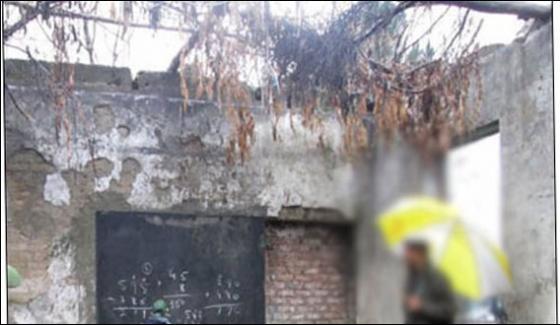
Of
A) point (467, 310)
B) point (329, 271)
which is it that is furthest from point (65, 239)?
point (467, 310)

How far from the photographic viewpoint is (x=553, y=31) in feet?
7.11

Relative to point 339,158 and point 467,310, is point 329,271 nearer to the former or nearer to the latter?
point 339,158

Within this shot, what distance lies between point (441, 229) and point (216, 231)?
182 centimetres

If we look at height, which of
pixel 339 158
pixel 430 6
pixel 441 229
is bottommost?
pixel 441 229

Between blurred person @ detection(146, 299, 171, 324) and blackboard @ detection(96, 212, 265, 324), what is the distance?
2 cm

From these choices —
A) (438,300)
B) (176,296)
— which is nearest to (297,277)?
(176,296)

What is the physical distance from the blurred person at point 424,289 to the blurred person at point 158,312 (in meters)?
1.86

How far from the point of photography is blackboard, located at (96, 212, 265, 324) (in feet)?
7.91

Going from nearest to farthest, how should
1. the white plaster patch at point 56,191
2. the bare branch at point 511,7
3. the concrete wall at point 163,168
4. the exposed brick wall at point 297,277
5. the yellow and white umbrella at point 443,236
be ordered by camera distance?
the yellow and white umbrella at point 443,236
the bare branch at point 511,7
the concrete wall at point 163,168
the white plaster patch at point 56,191
the exposed brick wall at point 297,277

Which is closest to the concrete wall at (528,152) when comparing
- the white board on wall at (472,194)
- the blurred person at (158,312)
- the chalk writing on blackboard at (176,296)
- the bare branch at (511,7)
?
the bare branch at (511,7)

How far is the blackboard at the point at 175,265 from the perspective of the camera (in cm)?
241

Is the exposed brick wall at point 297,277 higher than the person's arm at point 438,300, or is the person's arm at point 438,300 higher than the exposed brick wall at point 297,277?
the person's arm at point 438,300

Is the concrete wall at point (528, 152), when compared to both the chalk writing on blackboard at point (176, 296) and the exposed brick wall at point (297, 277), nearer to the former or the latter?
the exposed brick wall at point (297, 277)

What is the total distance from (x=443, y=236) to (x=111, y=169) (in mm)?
1794
